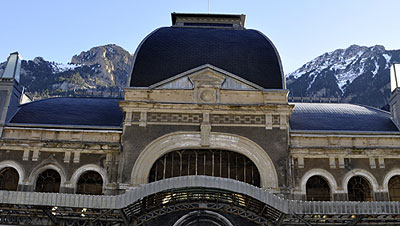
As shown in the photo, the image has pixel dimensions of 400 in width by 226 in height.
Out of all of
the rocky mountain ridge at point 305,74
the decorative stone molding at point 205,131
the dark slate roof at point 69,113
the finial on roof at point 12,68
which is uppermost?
the rocky mountain ridge at point 305,74

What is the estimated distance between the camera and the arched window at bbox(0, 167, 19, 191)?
2508cm

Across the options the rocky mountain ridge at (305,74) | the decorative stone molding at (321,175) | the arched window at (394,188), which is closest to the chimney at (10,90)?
the decorative stone molding at (321,175)

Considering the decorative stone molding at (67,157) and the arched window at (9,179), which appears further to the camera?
the arched window at (9,179)

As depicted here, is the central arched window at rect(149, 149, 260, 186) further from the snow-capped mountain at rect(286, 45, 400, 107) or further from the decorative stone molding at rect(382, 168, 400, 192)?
the snow-capped mountain at rect(286, 45, 400, 107)

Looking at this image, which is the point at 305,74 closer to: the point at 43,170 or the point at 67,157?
the point at 67,157

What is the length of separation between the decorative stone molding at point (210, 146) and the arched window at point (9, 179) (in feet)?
22.9

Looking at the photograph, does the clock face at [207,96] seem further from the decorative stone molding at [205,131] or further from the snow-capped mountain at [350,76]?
the snow-capped mountain at [350,76]

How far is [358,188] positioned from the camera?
1002 inches

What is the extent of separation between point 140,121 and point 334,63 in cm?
10867

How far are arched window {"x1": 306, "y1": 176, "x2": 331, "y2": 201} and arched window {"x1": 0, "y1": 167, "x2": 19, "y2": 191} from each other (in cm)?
1656

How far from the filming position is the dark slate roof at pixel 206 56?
87.0ft

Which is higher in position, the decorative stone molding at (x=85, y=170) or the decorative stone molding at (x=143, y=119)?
the decorative stone molding at (x=143, y=119)

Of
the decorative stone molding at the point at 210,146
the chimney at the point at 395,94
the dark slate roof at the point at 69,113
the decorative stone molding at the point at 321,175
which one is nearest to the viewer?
the decorative stone molding at the point at 210,146

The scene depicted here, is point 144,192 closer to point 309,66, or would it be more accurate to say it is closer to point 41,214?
point 41,214
